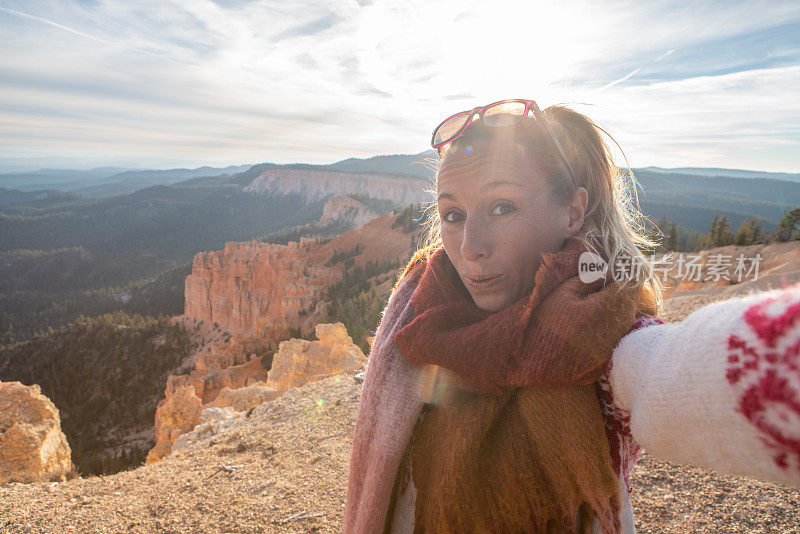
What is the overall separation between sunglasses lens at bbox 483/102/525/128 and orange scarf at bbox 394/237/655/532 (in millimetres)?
404

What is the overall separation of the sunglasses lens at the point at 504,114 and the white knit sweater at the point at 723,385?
69 cm

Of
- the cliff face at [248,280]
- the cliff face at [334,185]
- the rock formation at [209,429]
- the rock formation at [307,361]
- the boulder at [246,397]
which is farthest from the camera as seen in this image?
the cliff face at [334,185]

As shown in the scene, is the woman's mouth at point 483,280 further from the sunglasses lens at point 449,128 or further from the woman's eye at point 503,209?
the sunglasses lens at point 449,128

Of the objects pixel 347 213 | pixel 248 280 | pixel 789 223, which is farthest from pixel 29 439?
pixel 347 213

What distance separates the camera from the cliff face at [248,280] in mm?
35281

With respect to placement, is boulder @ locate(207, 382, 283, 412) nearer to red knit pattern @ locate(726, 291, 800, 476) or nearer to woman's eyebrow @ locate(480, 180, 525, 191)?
woman's eyebrow @ locate(480, 180, 525, 191)

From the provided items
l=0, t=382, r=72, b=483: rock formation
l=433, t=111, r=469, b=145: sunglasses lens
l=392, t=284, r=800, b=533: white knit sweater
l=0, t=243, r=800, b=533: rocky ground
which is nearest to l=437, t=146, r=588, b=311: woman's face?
l=433, t=111, r=469, b=145: sunglasses lens

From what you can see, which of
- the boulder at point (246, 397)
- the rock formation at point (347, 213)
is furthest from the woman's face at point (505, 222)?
the rock formation at point (347, 213)

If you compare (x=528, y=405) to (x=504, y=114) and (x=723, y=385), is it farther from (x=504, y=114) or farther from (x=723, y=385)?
(x=504, y=114)

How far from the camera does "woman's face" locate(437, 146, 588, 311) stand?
42.6 inches

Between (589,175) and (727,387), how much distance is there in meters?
0.77

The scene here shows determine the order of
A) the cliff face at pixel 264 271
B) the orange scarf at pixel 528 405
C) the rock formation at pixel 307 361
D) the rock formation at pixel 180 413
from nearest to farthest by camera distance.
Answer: the orange scarf at pixel 528 405 → the rock formation at pixel 307 361 → the rock formation at pixel 180 413 → the cliff face at pixel 264 271

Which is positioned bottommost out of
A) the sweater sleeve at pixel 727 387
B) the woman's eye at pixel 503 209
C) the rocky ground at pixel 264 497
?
the rocky ground at pixel 264 497

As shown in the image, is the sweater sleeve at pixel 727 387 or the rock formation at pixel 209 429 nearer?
the sweater sleeve at pixel 727 387
